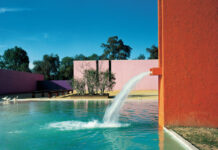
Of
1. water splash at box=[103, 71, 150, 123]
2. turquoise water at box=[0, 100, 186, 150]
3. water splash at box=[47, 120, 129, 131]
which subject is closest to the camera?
turquoise water at box=[0, 100, 186, 150]

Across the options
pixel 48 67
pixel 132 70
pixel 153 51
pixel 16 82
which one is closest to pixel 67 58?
pixel 48 67

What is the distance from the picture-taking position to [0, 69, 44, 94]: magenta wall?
2517 centimetres

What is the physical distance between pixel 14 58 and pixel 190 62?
5423cm

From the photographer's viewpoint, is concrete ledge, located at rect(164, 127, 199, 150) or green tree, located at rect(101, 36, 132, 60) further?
green tree, located at rect(101, 36, 132, 60)

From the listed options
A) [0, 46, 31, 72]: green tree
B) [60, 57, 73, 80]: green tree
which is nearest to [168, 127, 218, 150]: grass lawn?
[60, 57, 73, 80]: green tree

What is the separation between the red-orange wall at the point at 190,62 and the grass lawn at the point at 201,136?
35cm

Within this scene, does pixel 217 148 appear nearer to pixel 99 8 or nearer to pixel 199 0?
pixel 199 0

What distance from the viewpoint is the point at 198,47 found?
6.16 m

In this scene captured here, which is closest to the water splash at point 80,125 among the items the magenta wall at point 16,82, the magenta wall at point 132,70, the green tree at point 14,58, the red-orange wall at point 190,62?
the red-orange wall at point 190,62

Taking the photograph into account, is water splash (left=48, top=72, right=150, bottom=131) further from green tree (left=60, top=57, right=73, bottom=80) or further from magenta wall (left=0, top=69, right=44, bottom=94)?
green tree (left=60, top=57, right=73, bottom=80)

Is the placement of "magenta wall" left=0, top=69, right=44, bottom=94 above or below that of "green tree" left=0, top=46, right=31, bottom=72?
below

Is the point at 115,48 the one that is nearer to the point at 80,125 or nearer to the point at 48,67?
the point at 48,67

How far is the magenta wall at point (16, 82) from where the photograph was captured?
82.6ft

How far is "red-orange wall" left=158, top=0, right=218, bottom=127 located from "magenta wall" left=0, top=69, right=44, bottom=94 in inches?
908
